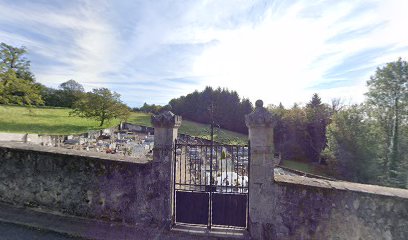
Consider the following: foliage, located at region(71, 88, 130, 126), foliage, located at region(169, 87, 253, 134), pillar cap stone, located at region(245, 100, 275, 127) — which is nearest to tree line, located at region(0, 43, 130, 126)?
foliage, located at region(71, 88, 130, 126)

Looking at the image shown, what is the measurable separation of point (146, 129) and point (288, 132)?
2463 cm

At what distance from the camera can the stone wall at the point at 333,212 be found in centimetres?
374

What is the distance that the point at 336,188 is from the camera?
3.99 meters

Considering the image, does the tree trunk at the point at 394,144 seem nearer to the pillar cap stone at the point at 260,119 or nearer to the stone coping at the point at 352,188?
the stone coping at the point at 352,188

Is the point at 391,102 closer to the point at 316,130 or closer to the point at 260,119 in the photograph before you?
the point at 316,130

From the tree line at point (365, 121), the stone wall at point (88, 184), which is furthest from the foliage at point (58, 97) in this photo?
the stone wall at point (88, 184)

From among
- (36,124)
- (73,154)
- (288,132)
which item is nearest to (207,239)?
(73,154)

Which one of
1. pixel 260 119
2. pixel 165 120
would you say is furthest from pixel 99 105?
pixel 260 119

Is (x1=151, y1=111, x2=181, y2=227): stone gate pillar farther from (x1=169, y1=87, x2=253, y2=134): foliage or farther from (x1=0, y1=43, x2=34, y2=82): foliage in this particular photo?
(x1=169, y1=87, x2=253, y2=134): foliage

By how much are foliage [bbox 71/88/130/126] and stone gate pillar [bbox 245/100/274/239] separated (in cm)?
3155

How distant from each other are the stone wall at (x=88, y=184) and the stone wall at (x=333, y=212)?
7.84ft

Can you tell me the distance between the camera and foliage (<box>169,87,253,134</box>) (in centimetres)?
4209

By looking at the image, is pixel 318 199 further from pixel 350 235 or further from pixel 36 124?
pixel 36 124

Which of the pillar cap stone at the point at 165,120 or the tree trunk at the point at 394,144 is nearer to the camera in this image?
the pillar cap stone at the point at 165,120
